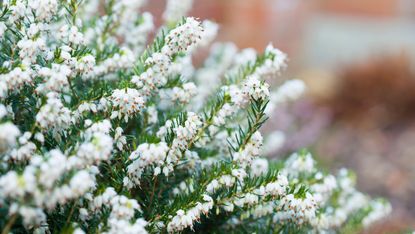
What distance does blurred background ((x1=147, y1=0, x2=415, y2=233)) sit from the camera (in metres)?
5.33

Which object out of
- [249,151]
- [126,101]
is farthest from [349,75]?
[126,101]

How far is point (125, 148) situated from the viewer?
1861mm

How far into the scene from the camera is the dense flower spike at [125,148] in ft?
4.83

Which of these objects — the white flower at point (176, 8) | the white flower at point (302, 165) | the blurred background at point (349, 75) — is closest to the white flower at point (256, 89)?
the white flower at point (302, 165)

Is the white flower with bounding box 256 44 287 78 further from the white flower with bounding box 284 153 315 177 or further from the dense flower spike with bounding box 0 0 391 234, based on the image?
the white flower with bounding box 284 153 315 177

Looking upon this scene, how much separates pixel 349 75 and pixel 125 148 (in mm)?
5349

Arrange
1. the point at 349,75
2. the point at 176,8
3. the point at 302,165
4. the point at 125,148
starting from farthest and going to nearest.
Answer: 1. the point at 349,75
2. the point at 176,8
3. the point at 302,165
4. the point at 125,148

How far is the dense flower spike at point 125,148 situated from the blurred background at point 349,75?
2362mm

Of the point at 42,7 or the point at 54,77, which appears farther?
the point at 42,7

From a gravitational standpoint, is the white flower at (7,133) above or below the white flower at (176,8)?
below

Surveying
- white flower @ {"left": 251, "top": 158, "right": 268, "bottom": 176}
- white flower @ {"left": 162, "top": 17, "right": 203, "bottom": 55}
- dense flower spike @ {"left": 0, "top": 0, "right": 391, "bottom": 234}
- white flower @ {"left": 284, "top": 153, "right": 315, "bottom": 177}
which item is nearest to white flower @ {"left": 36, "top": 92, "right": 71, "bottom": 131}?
dense flower spike @ {"left": 0, "top": 0, "right": 391, "bottom": 234}

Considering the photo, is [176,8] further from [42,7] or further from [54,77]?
[54,77]

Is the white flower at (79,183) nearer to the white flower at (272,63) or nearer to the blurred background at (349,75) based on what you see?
the white flower at (272,63)

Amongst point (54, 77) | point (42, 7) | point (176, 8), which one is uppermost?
point (176, 8)
